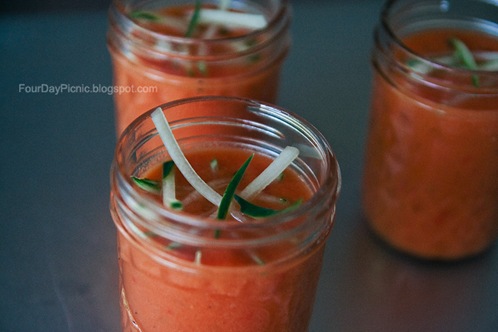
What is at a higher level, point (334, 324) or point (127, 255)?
point (127, 255)

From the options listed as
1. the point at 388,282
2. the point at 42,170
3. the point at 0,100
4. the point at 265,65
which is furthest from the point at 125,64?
the point at 388,282

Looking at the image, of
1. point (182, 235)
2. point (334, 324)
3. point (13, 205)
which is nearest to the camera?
point (182, 235)

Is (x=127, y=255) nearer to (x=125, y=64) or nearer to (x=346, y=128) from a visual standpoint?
(x=125, y=64)

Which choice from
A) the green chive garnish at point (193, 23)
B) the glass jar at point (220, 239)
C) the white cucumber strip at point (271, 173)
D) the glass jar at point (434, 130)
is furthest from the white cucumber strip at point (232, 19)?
the white cucumber strip at point (271, 173)

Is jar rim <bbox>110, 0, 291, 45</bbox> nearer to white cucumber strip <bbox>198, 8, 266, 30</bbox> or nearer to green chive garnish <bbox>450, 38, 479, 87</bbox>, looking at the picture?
white cucumber strip <bbox>198, 8, 266, 30</bbox>

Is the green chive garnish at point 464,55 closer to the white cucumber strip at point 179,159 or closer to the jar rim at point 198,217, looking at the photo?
the jar rim at point 198,217

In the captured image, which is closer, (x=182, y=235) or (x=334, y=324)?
(x=182, y=235)

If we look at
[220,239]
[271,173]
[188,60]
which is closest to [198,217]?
[220,239]
